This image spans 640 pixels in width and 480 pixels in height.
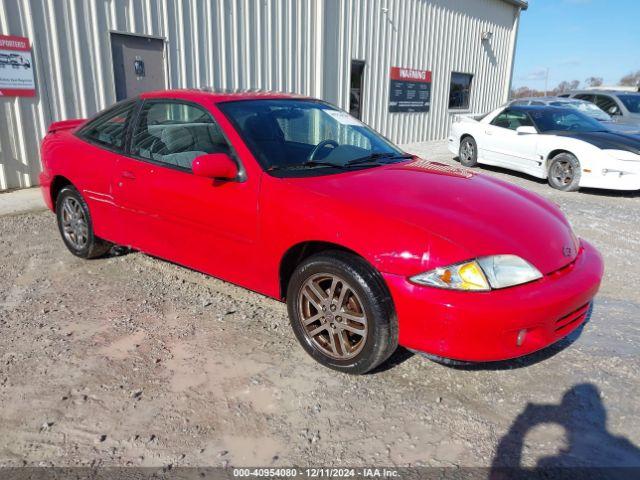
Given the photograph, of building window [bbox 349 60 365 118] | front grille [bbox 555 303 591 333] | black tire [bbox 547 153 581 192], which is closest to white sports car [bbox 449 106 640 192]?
black tire [bbox 547 153 581 192]

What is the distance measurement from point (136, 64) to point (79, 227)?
435 centimetres

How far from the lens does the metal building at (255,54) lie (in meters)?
7.01

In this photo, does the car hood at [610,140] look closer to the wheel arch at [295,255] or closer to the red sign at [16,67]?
the wheel arch at [295,255]

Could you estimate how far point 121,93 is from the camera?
7.80 m

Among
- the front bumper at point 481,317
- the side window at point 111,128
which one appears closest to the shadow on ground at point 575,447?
the front bumper at point 481,317

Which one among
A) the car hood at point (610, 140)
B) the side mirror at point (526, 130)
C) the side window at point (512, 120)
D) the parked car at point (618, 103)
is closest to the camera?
the car hood at point (610, 140)

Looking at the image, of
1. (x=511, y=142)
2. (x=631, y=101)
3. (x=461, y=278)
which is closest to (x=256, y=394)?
(x=461, y=278)

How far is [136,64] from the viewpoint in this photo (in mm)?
7867

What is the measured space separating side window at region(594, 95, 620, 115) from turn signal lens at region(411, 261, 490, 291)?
12.6 metres

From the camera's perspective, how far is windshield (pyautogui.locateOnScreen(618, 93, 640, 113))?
12.4 meters

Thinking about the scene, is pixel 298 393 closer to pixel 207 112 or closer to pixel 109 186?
pixel 207 112

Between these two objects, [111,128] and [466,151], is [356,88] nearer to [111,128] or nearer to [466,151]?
[466,151]

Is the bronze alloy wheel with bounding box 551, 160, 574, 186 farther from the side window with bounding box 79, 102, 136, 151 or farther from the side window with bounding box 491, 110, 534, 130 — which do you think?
the side window with bounding box 79, 102, 136, 151

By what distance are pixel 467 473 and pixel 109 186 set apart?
3.23 m
